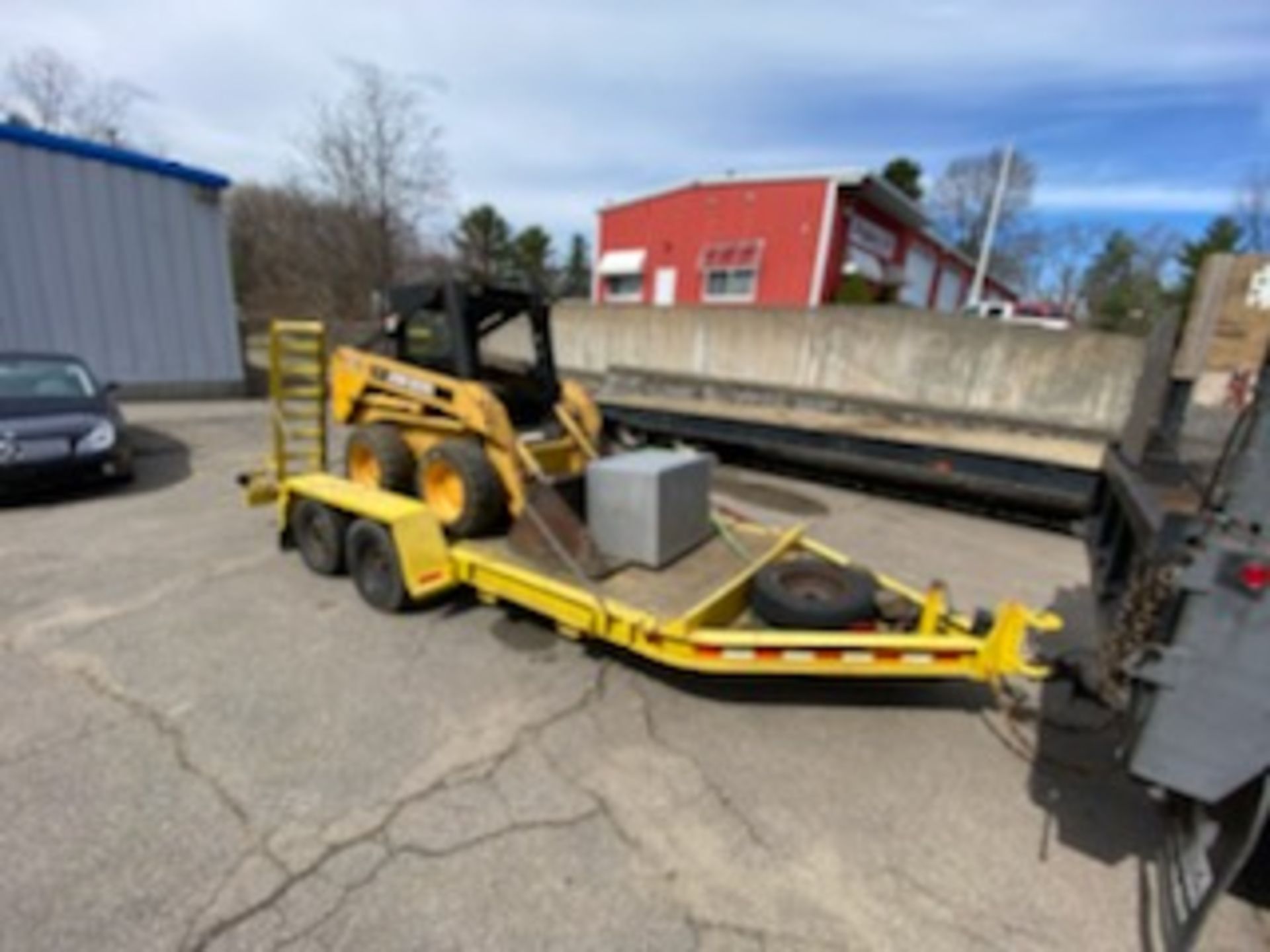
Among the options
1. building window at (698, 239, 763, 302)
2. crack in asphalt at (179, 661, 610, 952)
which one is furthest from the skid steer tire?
building window at (698, 239, 763, 302)

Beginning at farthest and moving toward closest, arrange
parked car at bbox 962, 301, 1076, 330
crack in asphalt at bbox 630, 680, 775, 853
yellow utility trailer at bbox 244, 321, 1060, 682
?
parked car at bbox 962, 301, 1076, 330, yellow utility trailer at bbox 244, 321, 1060, 682, crack in asphalt at bbox 630, 680, 775, 853

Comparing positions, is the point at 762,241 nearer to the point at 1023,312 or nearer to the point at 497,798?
the point at 1023,312

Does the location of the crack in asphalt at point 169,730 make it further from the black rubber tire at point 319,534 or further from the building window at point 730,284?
the building window at point 730,284

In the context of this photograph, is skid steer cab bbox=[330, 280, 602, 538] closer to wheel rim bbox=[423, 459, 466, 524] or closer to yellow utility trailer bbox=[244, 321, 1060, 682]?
wheel rim bbox=[423, 459, 466, 524]

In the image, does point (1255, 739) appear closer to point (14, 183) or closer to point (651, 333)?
point (651, 333)

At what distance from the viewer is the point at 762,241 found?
19.3 meters

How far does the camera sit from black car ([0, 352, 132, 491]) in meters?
5.89

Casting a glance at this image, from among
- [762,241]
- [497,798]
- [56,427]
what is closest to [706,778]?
[497,798]

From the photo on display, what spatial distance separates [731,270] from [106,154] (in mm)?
15752

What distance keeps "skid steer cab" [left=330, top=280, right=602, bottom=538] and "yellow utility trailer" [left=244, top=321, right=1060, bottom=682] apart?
310mm

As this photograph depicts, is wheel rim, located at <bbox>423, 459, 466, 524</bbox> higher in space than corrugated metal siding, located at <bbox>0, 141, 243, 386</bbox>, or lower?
lower

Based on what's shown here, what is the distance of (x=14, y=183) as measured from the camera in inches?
392

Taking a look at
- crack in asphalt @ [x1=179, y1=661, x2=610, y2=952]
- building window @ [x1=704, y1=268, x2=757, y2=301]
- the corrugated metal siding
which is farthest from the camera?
building window @ [x1=704, y1=268, x2=757, y2=301]

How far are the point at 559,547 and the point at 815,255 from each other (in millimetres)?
17277
